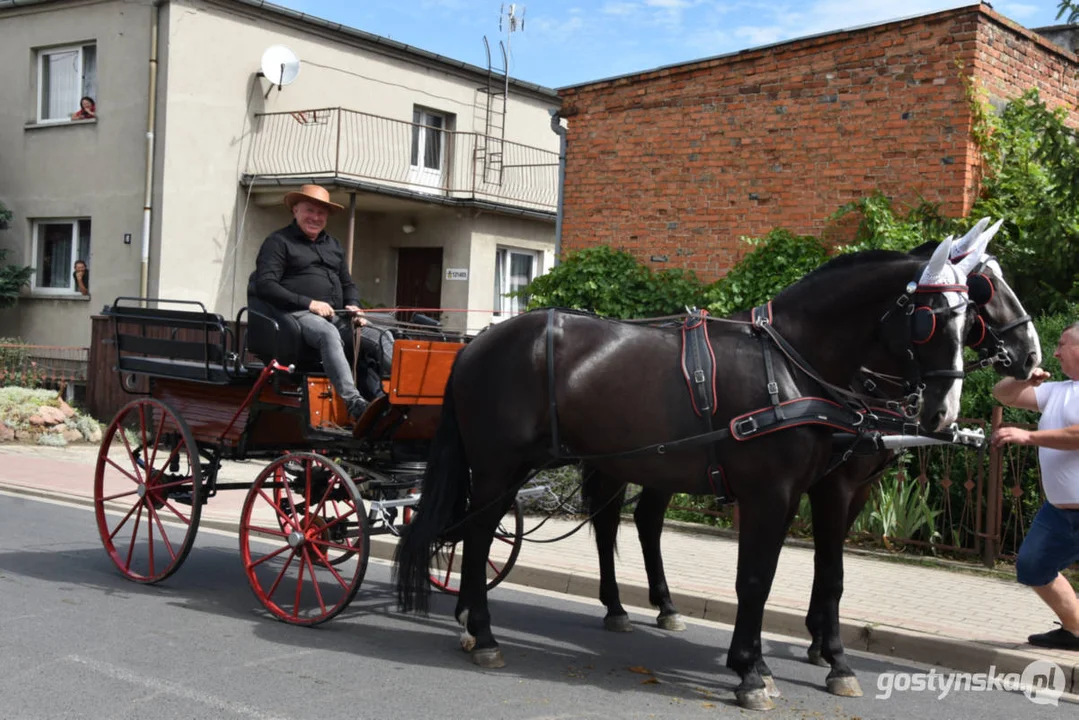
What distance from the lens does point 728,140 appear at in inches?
511

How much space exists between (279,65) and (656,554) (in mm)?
15223

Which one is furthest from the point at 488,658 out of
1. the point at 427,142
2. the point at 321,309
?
the point at 427,142

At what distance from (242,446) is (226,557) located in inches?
62.5

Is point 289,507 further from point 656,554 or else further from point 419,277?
point 419,277

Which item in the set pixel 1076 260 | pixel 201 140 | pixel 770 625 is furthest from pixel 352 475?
pixel 201 140

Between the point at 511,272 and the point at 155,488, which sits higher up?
the point at 511,272

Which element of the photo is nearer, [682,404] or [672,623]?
[682,404]

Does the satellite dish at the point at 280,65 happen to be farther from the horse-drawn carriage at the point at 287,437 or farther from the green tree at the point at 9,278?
the horse-drawn carriage at the point at 287,437

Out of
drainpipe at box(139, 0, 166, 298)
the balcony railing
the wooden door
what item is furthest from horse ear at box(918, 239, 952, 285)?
the wooden door

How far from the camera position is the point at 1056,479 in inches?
234

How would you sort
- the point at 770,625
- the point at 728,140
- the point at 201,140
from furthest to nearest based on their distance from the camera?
the point at 201,140 < the point at 728,140 < the point at 770,625

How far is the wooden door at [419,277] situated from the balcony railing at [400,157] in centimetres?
127

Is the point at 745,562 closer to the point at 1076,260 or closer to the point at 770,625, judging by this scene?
the point at 770,625

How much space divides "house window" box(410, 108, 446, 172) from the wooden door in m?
1.89
